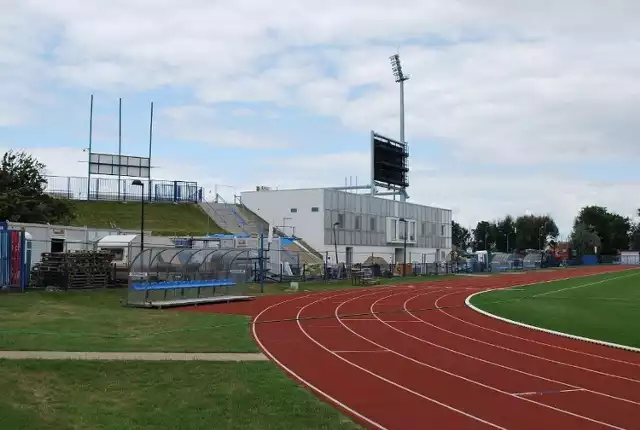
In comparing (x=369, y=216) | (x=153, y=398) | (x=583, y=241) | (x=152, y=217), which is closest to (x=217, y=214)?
(x=152, y=217)

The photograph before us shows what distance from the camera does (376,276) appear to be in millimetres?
57938

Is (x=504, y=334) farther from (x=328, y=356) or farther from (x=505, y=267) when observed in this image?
(x=505, y=267)

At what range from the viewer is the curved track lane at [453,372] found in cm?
1019

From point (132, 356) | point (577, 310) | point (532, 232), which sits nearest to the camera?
point (132, 356)

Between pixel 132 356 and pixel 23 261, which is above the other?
pixel 23 261

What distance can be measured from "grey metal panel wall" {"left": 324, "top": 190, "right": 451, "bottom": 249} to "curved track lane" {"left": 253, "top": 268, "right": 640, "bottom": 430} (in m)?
45.1

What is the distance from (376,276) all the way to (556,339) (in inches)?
1535

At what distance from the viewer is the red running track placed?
33.4 ft

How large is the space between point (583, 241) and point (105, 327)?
12692cm

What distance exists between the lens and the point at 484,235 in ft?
518

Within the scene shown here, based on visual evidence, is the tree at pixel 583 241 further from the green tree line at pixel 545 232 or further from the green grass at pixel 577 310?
the green grass at pixel 577 310

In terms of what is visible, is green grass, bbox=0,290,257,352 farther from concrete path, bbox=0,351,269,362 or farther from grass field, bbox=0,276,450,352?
concrete path, bbox=0,351,269,362

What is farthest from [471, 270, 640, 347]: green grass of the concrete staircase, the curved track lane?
the concrete staircase

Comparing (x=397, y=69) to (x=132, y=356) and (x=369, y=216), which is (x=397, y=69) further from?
(x=132, y=356)
